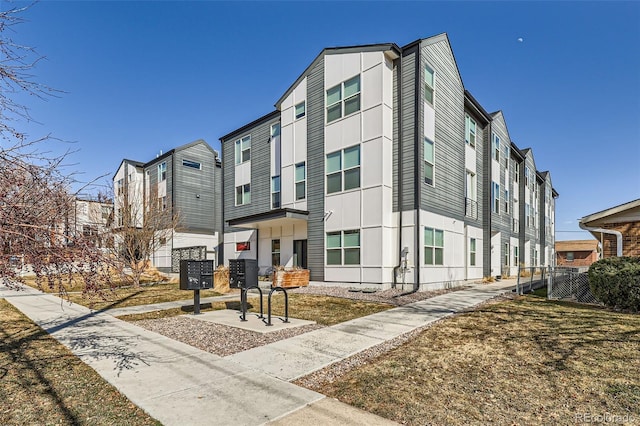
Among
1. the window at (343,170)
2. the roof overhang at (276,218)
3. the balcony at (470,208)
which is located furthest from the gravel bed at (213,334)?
the balcony at (470,208)

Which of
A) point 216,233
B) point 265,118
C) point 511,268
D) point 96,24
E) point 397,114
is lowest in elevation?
point 511,268

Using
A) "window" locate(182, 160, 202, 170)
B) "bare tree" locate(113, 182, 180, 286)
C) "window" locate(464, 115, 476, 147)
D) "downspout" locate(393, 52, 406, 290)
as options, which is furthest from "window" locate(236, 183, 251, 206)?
"window" locate(464, 115, 476, 147)

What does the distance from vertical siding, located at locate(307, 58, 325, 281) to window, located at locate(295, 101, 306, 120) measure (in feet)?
1.70

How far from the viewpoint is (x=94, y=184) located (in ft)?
15.4

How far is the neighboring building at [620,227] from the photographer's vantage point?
42.5 feet

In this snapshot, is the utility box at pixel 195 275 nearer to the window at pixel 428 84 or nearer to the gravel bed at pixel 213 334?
the gravel bed at pixel 213 334

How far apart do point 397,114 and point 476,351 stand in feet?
39.4

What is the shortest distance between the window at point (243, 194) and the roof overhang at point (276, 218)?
313 centimetres

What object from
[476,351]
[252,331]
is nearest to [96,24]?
[252,331]

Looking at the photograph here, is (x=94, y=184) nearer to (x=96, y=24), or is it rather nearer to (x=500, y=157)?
(x=96, y=24)

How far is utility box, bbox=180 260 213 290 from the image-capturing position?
984cm

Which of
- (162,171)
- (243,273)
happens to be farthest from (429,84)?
(162,171)

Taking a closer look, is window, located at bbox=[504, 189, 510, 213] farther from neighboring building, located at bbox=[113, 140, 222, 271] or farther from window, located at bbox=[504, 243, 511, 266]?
neighboring building, located at bbox=[113, 140, 222, 271]

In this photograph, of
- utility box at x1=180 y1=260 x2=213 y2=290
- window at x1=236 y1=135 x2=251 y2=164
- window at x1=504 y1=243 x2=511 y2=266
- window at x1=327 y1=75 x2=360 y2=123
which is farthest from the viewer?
window at x1=504 y1=243 x2=511 y2=266
